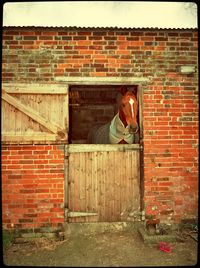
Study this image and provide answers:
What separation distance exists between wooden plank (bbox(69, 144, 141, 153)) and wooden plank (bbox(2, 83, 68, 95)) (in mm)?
1070

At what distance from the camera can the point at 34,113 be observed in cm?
481

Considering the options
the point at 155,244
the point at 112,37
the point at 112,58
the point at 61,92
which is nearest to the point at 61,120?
the point at 61,92

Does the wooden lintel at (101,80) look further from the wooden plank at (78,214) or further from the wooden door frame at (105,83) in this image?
the wooden plank at (78,214)

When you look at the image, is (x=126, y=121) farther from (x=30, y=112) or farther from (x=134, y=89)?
(x=30, y=112)

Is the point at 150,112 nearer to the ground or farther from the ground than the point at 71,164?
farther from the ground

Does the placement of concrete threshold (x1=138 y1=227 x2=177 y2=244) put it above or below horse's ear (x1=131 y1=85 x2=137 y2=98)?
below

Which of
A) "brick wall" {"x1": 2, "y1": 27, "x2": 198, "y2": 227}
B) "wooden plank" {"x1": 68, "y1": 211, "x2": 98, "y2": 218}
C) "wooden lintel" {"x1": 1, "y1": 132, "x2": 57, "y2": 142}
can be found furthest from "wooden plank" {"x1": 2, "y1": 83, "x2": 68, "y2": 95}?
"wooden plank" {"x1": 68, "y1": 211, "x2": 98, "y2": 218}

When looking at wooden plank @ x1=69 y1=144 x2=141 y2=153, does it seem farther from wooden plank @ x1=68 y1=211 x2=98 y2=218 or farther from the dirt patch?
the dirt patch

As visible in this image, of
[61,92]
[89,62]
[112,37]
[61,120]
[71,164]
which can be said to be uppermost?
[112,37]

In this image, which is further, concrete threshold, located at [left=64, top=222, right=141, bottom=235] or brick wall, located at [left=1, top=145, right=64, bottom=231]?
concrete threshold, located at [left=64, top=222, right=141, bottom=235]

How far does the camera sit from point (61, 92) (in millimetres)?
4891

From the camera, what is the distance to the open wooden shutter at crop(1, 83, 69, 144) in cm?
480

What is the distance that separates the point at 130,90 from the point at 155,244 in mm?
2939

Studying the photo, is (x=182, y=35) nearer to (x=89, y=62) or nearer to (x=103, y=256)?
(x=89, y=62)
